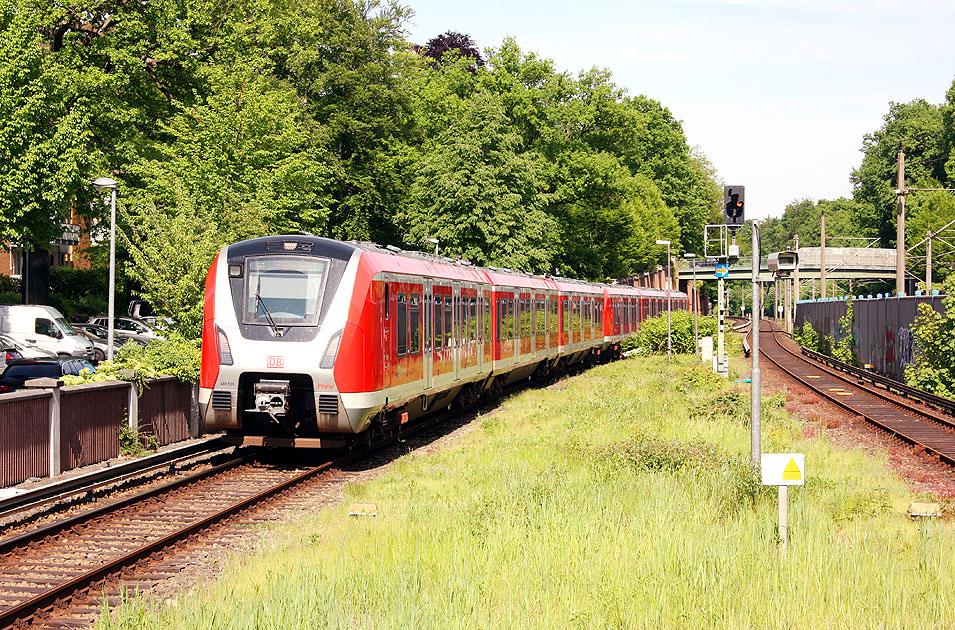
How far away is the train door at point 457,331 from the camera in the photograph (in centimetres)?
2131

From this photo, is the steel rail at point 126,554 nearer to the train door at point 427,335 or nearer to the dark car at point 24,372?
the train door at point 427,335

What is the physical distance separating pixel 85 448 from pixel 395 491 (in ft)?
17.4

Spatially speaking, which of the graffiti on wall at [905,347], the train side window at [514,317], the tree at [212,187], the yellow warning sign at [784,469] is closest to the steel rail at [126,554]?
the tree at [212,187]

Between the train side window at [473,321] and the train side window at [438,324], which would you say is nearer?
the train side window at [438,324]

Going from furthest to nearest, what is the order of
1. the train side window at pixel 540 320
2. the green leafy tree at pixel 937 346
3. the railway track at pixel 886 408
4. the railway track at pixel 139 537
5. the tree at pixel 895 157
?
the tree at pixel 895 157
the train side window at pixel 540 320
the green leafy tree at pixel 937 346
the railway track at pixel 886 408
the railway track at pixel 139 537

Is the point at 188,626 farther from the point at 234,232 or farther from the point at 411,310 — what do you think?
the point at 234,232

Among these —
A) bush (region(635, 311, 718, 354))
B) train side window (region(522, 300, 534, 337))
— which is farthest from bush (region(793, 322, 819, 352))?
train side window (region(522, 300, 534, 337))

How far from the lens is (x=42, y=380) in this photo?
14719mm

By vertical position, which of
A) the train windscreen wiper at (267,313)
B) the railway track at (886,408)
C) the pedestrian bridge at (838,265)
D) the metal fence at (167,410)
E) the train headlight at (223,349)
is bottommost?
the railway track at (886,408)

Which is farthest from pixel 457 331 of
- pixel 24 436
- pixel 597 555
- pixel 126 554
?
pixel 597 555

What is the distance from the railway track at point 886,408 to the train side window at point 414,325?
9148mm

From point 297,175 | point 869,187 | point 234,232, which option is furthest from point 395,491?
point 869,187

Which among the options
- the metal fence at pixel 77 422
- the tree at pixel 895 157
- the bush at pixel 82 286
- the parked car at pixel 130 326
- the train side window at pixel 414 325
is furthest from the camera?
the tree at pixel 895 157

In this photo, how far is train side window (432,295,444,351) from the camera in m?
19.7
